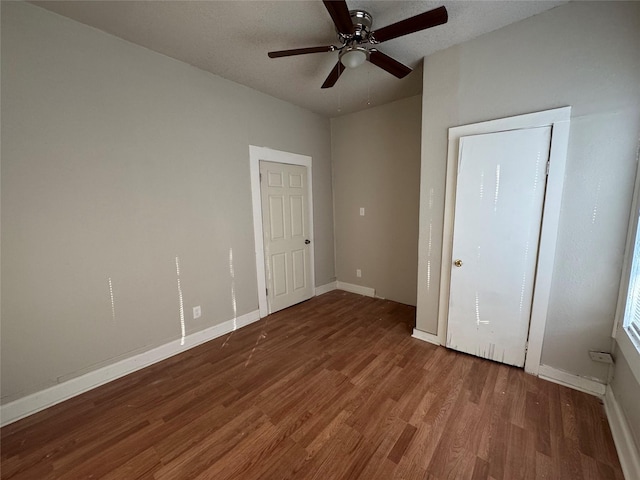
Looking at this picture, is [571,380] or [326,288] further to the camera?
[326,288]

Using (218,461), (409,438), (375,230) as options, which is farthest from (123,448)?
(375,230)

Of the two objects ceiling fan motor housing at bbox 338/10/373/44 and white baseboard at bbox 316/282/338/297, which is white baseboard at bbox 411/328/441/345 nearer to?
white baseboard at bbox 316/282/338/297

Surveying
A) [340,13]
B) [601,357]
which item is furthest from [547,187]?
[340,13]

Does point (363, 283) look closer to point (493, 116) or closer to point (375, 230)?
point (375, 230)

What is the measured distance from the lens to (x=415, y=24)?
1467 mm

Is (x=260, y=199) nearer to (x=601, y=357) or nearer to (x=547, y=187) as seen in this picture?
(x=547, y=187)

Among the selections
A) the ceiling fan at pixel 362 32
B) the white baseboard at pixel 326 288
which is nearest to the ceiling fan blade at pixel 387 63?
the ceiling fan at pixel 362 32

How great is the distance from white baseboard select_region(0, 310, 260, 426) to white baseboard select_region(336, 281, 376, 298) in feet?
6.22

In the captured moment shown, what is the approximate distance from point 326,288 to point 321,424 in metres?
2.50

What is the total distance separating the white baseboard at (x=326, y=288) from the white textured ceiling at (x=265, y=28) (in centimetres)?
279

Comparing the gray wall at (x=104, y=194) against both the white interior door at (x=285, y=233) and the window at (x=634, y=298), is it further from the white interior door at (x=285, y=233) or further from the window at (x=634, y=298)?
the window at (x=634, y=298)

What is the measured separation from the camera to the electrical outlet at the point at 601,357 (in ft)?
5.58

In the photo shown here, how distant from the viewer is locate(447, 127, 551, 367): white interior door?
1914 mm

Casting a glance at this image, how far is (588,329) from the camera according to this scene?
179 centimetres
